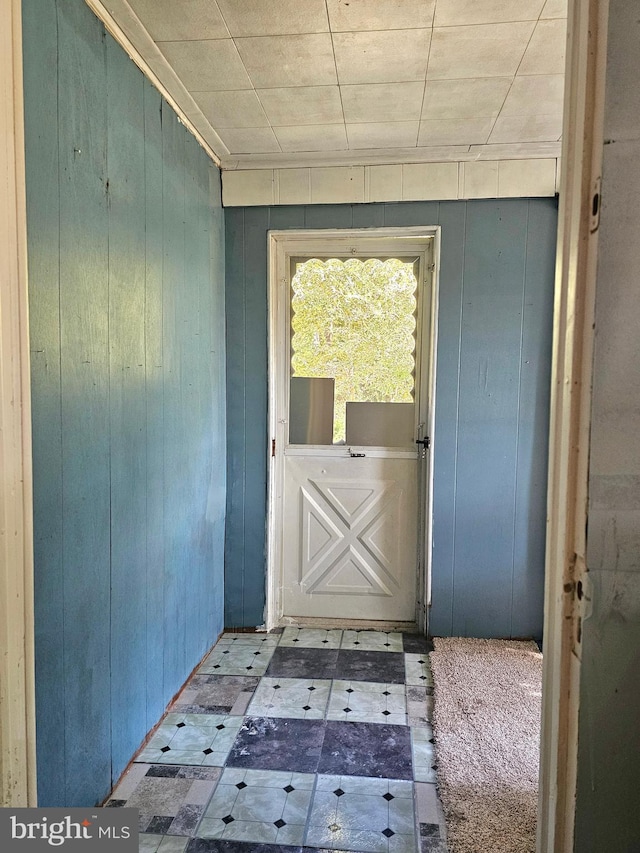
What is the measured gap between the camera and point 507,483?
3033 mm

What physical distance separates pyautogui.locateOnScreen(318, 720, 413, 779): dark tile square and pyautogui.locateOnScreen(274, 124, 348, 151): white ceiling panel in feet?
8.82

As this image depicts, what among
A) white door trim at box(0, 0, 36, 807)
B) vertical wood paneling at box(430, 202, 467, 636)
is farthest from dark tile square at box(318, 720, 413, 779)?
white door trim at box(0, 0, 36, 807)

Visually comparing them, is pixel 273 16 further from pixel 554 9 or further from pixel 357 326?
pixel 357 326

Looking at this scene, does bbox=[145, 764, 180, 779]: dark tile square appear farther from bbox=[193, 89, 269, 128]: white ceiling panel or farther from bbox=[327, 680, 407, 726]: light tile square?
bbox=[193, 89, 269, 128]: white ceiling panel

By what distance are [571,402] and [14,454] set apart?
1.05 m

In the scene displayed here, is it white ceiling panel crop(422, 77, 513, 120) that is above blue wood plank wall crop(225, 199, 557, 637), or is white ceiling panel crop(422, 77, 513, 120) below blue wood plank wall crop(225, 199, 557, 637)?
above

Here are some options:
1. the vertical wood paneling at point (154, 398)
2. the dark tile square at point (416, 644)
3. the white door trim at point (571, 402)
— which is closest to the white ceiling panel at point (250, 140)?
the vertical wood paneling at point (154, 398)

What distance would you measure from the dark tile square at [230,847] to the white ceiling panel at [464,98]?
273 cm

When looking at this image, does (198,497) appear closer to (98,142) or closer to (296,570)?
(296,570)

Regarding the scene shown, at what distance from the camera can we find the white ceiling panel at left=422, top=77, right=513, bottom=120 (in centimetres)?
215

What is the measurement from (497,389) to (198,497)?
5.62 ft

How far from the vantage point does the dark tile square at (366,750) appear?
199 centimetres

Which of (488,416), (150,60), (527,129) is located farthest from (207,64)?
(488,416)

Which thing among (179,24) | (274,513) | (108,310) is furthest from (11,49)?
(274,513)
